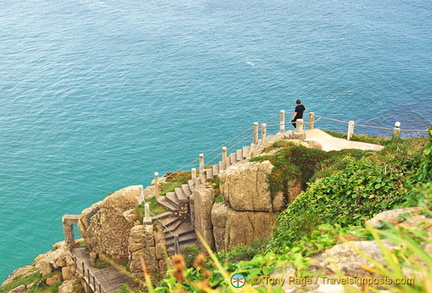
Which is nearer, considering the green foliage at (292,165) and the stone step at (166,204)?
the green foliage at (292,165)

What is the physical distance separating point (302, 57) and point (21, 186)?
40292 millimetres

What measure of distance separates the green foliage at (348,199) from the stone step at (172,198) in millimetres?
12644

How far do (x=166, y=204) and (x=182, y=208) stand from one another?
1.34m

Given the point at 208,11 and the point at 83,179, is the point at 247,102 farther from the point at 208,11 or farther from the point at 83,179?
the point at 208,11

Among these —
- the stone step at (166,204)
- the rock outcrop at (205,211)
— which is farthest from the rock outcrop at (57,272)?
the rock outcrop at (205,211)

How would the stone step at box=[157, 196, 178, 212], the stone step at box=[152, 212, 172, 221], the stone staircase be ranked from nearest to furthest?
the stone staircase < the stone step at box=[152, 212, 172, 221] < the stone step at box=[157, 196, 178, 212]

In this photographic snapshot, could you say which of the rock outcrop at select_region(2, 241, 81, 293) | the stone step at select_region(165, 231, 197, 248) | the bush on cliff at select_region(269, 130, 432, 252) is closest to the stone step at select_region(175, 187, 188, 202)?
the stone step at select_region(165, 231, 197, 248)

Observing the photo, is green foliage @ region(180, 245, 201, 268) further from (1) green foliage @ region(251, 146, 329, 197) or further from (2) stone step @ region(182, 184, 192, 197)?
(1) green foliage @ region(251, 146, 329, 197)

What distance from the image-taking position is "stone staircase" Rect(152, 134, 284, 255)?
26.2 m

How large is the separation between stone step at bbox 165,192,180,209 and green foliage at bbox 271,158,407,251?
41.5 feet

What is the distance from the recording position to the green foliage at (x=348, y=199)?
42.1 ft

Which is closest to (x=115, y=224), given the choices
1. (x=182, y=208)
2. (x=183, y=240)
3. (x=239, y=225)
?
(x=182, y=208)
